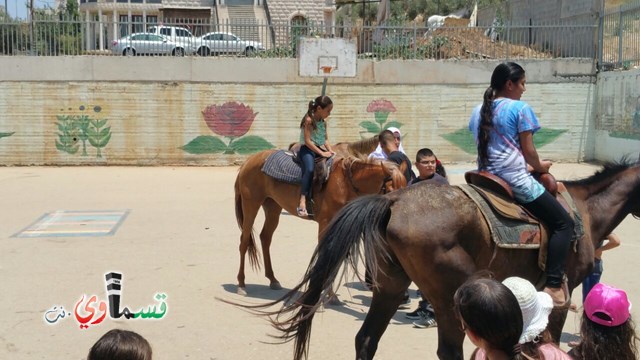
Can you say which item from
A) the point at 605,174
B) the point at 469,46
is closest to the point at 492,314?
the point at 605,174

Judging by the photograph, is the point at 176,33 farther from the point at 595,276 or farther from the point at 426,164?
the point at 595,276

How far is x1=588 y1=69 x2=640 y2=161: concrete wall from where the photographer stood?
20547 mm

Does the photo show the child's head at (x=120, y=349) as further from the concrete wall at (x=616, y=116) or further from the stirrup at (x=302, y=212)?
the concrete wall at (x=616, y=116)

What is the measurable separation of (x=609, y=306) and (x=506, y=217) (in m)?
2.36

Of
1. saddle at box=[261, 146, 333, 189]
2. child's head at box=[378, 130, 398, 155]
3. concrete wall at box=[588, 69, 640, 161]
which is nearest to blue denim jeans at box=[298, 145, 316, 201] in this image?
saddle at box=[261, 146, 333, 189]

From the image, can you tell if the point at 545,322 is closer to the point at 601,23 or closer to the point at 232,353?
the point at 232,353

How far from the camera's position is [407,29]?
75.8ft

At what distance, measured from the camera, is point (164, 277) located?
8945mm

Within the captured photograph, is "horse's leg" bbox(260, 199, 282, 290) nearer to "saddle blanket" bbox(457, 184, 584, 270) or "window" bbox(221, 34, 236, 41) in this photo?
"saddle blanket" bbox(457, 184, 584, 270)

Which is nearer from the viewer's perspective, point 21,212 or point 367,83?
point 21,212

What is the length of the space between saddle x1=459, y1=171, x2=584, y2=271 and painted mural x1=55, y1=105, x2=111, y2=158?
1832 centimetres

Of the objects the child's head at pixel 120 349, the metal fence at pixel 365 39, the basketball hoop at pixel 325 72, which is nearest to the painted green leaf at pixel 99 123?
the metal fence at pixel 365 39

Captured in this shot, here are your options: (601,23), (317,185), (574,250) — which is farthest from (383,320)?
(601,23)

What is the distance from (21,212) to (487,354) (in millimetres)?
12589
